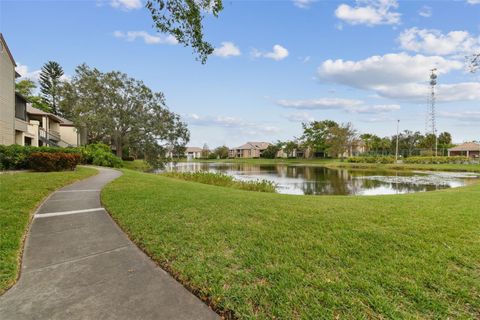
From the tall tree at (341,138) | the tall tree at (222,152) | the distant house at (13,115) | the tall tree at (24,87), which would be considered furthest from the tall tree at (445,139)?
the tall tree at (24,87)

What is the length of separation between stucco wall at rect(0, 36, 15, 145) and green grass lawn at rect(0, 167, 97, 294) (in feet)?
28.6

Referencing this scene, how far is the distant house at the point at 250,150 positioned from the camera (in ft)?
298

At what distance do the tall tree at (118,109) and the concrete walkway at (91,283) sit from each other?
2729 cm

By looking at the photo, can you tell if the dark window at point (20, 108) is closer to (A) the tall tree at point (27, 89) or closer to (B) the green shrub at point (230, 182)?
(B) the green shrub at point (230, 182)

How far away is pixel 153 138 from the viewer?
107 ft

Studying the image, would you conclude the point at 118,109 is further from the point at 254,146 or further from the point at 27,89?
the point at 254,146

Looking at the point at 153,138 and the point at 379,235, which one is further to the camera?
the point at 153,138

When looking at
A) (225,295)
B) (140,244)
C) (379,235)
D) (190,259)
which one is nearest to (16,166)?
(140,244)

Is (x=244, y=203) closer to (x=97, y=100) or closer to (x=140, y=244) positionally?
(x=140, y=244)

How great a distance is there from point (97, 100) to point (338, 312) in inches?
1335

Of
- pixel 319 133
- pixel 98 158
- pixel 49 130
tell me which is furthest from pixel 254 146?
pixel 98 158

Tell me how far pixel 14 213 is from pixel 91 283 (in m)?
3.90

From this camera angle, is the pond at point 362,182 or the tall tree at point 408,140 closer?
the pond at point 362,182

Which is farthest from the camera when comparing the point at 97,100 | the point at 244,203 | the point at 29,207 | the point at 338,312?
the point at 97,100
